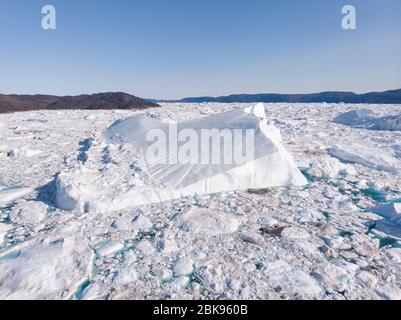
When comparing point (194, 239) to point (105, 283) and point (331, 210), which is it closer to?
point (105, 283)

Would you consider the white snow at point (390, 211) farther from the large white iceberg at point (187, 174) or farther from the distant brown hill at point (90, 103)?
the distant brown hill at point (90, 103)

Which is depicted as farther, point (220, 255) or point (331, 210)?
point (331, 210)

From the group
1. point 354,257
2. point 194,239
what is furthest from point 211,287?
point 354,257

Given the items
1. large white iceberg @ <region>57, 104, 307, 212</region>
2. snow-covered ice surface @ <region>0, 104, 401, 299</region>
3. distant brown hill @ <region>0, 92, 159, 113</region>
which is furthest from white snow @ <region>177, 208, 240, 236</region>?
distant brown hill @ <region>0, 92, 159, 113</region>

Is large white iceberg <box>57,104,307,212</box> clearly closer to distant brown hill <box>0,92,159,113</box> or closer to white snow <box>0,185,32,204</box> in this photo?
white snow <box>0,185,32,204</box>

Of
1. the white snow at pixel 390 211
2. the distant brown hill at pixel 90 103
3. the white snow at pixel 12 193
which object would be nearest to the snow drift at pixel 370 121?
the white snow at pixel 390 211

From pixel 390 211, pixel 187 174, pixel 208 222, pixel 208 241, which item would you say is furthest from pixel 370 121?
pixel 208 241
